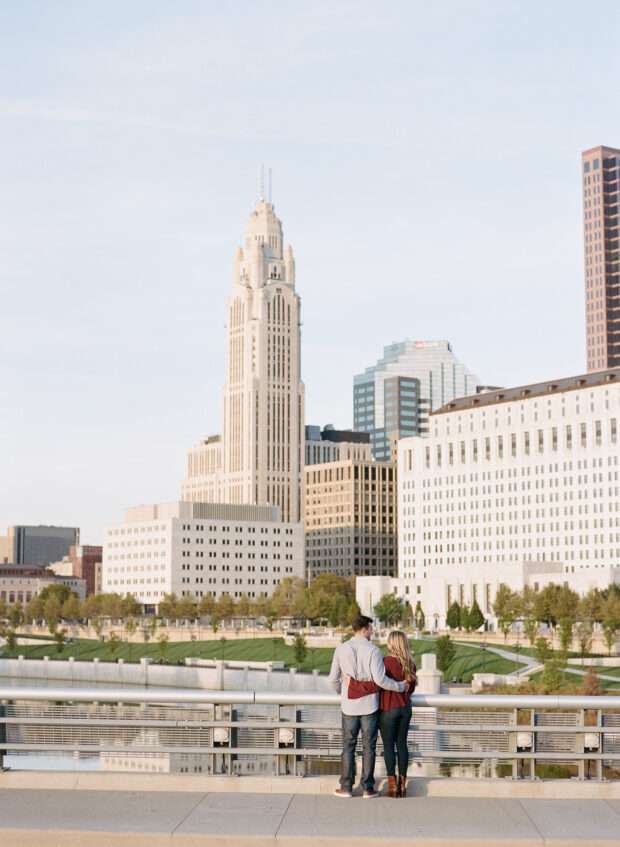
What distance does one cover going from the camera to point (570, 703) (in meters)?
20.7

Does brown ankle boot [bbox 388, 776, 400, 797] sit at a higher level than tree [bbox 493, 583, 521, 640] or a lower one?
lower

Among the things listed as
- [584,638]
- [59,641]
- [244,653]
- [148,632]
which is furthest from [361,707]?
[148,632]

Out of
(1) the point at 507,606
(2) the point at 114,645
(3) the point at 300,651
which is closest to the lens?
(3) the point at 300,651

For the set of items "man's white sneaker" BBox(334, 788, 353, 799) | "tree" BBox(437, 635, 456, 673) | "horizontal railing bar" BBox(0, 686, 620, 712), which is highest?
"horizontal railing bar" BBox(0, 686, 620, 712)

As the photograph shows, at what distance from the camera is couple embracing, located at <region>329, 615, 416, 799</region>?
19.9 m

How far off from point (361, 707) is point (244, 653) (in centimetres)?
14048

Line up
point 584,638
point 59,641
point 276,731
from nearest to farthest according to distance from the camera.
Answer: point 276,731 < point 584,638 < point 59,641

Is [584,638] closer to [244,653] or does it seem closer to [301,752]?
[244,653]

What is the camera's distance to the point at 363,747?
19922 mm

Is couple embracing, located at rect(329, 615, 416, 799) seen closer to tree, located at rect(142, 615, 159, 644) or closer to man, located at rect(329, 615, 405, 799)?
man, located at rect(329, 615, 405, 799)

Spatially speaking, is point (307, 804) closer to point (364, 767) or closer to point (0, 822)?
point (364, 767)

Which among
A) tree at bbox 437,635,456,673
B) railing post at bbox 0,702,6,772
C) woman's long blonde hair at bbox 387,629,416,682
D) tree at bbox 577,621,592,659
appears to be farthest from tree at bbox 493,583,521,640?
woman's long blonde hair at bbox 387,629,416,682

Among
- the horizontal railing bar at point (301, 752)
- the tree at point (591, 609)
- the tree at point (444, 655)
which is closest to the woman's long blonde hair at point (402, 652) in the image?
the horizontal railing bar at point (301, 752)

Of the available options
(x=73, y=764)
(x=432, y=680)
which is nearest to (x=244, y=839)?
(x=73, y=764)
